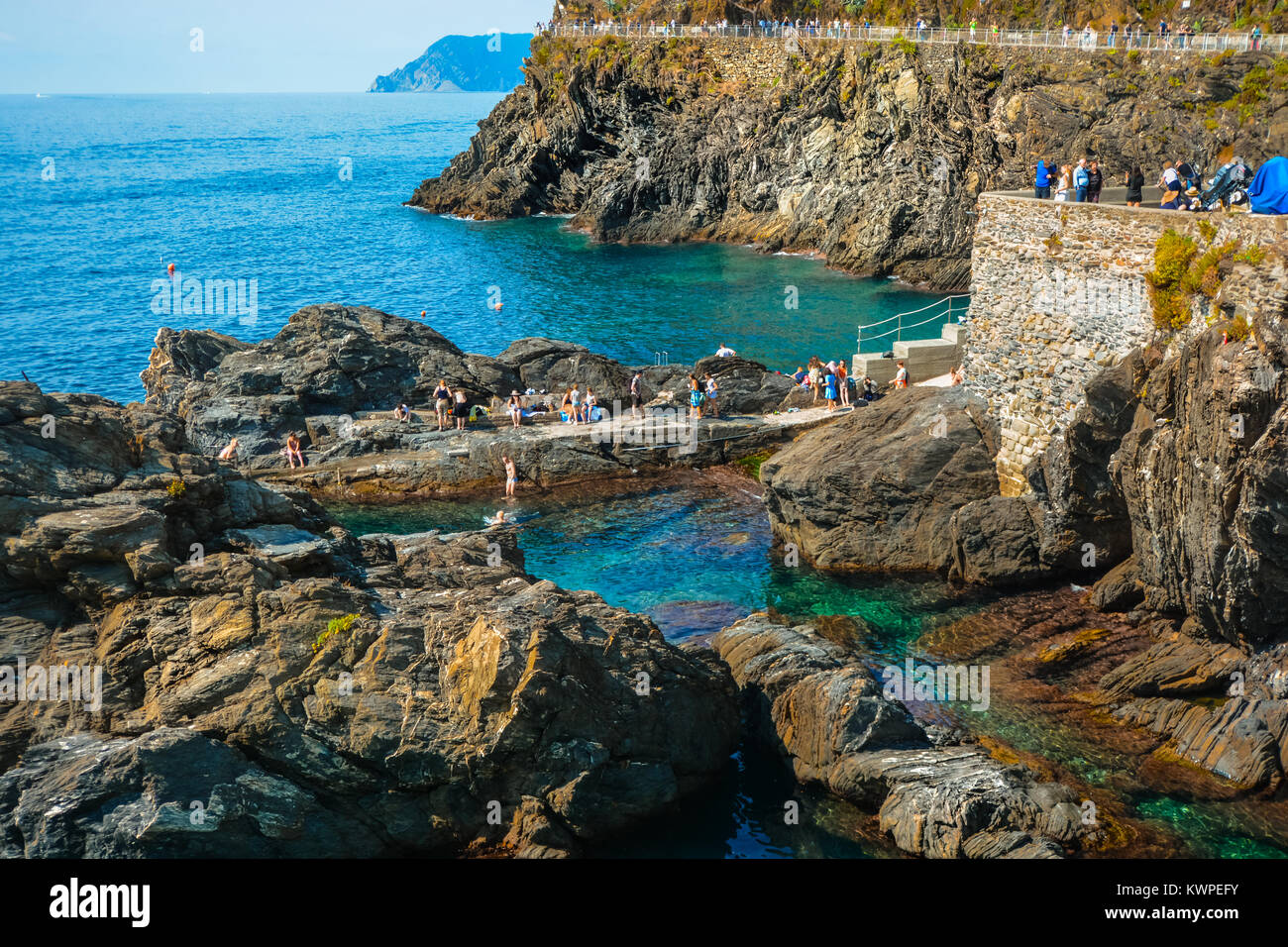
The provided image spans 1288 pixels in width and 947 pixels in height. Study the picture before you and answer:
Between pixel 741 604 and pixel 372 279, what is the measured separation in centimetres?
5321

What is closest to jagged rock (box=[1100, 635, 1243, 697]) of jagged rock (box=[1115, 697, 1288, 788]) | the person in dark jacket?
jagged rock (box=[1115, 697, 1288, 788])

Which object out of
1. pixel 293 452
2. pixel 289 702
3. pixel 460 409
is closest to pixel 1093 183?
pixel 289 702

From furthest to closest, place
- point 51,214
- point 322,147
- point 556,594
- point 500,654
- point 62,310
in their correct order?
point 322,147 → point 51,214 → point 62,310 → point 556,594 → point 500,654

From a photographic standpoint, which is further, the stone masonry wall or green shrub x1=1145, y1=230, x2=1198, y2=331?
the stone masonry wall

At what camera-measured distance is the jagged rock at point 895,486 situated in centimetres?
2614

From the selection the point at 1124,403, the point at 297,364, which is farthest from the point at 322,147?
the point at 1124,403

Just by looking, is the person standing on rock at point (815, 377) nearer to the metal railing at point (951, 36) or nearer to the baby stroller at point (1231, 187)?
the baby stroller at point (1231, 187)

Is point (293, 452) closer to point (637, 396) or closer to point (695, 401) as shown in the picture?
point (637, 396)

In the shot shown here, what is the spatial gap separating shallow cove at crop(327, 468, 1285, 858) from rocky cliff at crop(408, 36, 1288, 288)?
3387cm

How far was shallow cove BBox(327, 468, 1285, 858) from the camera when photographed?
1639 cm

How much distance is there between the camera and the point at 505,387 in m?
39.8

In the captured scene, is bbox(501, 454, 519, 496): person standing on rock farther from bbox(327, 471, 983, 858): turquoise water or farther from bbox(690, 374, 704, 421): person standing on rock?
bbox(690, 374, 704, 421): person standing on rock
